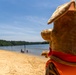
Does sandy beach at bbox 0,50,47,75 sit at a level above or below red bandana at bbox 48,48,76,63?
below

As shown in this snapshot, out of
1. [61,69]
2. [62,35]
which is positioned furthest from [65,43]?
[61,69]

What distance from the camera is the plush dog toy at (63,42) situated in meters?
1.45

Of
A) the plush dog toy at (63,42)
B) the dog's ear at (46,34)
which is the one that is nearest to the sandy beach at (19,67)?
the dog's ear at (46,34)

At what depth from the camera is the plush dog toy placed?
1.45 meters

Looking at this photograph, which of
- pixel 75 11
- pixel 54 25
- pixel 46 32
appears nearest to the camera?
pixel 75 11

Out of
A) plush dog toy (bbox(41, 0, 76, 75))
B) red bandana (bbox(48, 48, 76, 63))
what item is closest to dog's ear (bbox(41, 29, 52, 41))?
plush dog toy (bbox(41, 0, 76, 75))

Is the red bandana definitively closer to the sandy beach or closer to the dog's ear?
the dog's ear

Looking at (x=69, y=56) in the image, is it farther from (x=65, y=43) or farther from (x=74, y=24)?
(x=74, y=24)

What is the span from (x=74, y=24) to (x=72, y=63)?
0.25m

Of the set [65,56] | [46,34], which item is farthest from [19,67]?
[65,56]

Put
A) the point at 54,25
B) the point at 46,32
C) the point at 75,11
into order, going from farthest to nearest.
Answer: the point at 46,32
the point at 54,25
the point at 75,11

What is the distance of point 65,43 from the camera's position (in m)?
1.49

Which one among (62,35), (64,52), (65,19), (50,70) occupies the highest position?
(65,19)

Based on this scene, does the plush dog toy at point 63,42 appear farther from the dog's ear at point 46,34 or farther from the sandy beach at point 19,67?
the sandy beach at point 19,67
